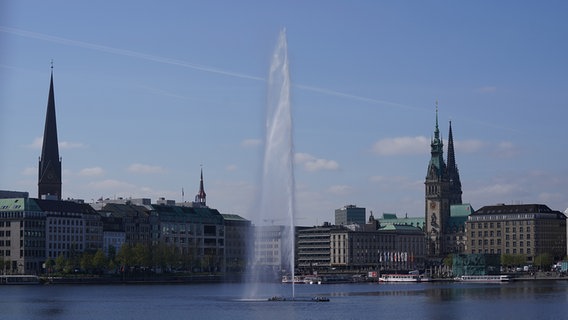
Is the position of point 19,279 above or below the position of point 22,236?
below

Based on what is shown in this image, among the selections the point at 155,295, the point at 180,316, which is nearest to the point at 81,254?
the point at 155,295

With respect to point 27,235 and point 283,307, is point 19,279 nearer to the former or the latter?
point 27,235

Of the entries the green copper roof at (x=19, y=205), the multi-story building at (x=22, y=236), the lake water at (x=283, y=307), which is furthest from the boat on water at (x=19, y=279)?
the lake water at (x=283, y=307)

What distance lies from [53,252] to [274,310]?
108464 mm

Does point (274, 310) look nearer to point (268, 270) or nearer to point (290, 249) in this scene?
point (290, 249)

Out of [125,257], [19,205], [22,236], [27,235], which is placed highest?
[19,205]

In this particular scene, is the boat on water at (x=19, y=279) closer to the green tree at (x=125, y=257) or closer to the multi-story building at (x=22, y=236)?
the multi-story building at (x=22, y=236)

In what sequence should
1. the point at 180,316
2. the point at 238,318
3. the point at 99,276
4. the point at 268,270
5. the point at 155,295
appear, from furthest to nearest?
1. the point at 99,276
2. the point at 268,270
3. the point at 155,295
4. the point at 180,316
5. the point at 238,318

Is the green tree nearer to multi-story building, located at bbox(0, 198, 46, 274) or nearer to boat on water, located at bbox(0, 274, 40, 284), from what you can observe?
multi-story building, located at bbox(0, 198, 46, 274)

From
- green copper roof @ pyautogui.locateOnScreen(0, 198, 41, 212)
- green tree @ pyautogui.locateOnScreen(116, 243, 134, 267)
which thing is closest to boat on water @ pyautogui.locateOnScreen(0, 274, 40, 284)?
green tree @ pyautogui.locateOnScreen(116, 243, 134, 267)

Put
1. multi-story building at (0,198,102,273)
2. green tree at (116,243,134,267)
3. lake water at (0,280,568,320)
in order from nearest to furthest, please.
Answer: lake water at (0,280,568,320) < green tree at (116,243,134,267) < multi-story building at (0,198,102,273)

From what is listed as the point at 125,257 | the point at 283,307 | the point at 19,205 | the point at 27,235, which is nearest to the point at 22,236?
the point at 27,235

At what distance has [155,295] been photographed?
135250 millimetres

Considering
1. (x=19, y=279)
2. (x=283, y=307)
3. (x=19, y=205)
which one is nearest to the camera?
(x=283, y=307)
